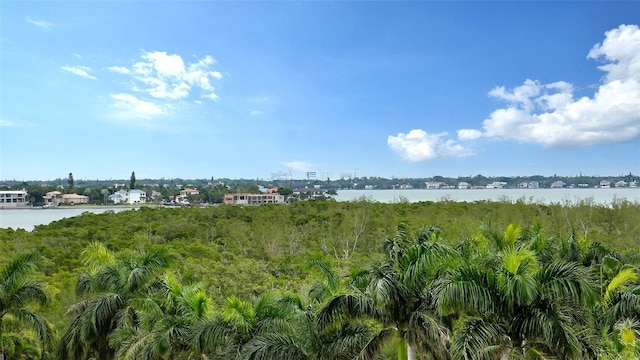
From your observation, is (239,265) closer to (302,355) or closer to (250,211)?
(302,355)

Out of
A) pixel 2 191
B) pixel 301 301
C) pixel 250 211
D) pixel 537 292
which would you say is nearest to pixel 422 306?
pixel 537 292

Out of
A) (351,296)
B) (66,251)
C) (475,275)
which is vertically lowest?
(66,251)

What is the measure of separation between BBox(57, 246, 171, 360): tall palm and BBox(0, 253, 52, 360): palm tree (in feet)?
2.95

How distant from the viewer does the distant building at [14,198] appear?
5303cm

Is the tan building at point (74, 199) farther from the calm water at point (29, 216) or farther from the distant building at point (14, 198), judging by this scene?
the distant building at point (14, 198)

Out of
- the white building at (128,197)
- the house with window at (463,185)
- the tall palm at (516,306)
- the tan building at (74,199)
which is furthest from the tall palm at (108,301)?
the house with window at (463,185)

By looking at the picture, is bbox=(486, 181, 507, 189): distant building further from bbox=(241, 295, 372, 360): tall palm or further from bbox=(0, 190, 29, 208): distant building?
bbox=(241, 295, 372, 360): tall palm

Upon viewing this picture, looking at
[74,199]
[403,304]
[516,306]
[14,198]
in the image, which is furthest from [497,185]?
[403,304]

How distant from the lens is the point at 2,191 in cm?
5322

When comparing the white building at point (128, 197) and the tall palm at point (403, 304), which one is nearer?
the tall palm at point (403, 304)

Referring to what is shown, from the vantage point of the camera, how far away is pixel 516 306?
773cm

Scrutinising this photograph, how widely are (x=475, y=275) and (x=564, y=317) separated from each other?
177 centimetres

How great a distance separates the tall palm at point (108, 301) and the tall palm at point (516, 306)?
27.0ft

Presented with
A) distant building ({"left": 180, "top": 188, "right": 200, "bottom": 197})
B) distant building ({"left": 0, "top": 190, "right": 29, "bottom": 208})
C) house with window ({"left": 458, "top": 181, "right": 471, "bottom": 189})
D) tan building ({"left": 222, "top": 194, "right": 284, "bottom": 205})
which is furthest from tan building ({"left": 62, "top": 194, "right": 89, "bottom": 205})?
house with window ({"left": 458, "top": 181, "right": 471, "bottom": 189})
